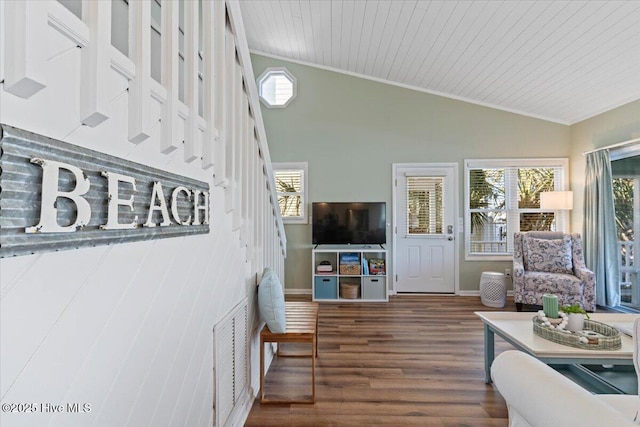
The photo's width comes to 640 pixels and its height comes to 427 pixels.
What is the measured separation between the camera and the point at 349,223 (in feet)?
16.4

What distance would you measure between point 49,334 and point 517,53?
4470mm

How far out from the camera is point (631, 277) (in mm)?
4086

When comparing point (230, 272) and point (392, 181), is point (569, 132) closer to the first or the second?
point (392, 181)

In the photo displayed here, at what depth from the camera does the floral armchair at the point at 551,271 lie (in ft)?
13.0

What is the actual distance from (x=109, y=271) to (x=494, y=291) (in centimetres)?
480

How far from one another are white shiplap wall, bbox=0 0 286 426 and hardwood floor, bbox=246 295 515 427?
Answer: 96cm

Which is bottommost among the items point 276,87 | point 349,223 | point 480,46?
point 349,223

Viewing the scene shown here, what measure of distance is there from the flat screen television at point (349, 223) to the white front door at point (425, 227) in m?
0.39

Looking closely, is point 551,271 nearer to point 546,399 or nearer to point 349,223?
point 349,223

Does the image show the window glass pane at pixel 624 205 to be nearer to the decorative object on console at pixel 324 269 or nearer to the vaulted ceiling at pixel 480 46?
the vaulted ceiling at pixel 480 46

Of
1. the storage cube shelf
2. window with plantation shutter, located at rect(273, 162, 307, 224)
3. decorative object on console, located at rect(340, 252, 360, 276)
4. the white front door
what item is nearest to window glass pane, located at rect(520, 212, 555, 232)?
the white front door

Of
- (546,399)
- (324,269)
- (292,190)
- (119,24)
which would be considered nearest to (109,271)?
(119,24)

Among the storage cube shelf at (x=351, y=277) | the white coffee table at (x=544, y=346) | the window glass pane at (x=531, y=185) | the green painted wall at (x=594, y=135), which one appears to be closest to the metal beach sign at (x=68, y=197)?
the white coffee table at (x=544, y=346)

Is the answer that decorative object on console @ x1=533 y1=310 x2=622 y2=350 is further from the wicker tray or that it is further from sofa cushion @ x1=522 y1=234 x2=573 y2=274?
sofa cushion @ x1=522 y1=234 x2=573 y2=274
